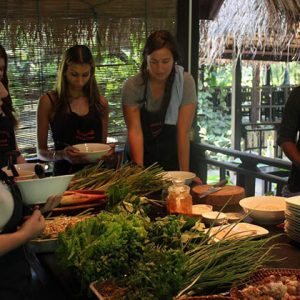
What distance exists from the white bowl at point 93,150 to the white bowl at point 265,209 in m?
0.80

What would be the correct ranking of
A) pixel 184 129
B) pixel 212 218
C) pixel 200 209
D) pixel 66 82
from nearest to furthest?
pixel 212 218, pixel 200 209, pixel 66 82, pixel 184 129

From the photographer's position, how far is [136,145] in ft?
9.61

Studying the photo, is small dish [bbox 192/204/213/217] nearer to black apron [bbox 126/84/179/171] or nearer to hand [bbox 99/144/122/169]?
hand [bbox 99/144/122/169]

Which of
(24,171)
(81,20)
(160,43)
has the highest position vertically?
(81,20)

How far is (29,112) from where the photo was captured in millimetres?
3564

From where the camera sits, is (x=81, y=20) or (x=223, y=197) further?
(x=81, y=20)

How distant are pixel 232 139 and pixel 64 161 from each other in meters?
3.10

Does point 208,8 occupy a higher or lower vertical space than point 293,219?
higher

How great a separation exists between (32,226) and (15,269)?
17 cm

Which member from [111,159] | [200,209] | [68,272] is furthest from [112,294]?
[111,159]

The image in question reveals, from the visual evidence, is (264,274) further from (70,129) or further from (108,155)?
(70,129)

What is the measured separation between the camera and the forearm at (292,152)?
268cm

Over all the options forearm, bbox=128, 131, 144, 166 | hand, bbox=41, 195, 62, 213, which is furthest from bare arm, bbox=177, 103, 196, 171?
hand, bbox=41, 195, 62, 213

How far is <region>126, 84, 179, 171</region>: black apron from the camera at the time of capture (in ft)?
9.89
